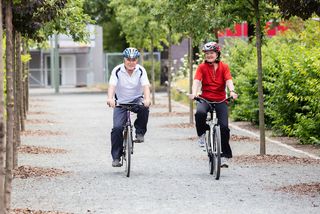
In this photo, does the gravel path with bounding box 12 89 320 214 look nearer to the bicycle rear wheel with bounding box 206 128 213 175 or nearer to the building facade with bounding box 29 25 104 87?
the bicycle rear wheel with bounding box 206 128 213 175

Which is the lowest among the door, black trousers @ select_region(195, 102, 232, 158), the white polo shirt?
the door

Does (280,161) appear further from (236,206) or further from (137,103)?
(236,206)

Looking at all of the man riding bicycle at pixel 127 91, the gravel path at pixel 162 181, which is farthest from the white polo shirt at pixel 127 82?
the gravel path at pixel 162 181

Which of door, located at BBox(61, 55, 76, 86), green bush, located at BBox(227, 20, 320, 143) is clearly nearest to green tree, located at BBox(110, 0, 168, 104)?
green bush, located at BBox(227, 20, 320, 143)

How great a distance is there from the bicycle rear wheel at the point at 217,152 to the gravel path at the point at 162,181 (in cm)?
16

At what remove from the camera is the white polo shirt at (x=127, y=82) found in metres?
13.4

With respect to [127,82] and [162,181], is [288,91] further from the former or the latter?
[162,181]

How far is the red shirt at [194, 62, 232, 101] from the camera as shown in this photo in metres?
13.4

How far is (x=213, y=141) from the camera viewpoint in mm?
13203

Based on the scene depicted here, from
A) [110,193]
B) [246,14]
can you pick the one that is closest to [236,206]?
[110,193]

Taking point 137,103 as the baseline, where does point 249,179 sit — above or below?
below

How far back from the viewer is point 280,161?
14992mm

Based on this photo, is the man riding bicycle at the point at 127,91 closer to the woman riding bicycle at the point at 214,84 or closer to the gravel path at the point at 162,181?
the gravel path at the point at 162,181

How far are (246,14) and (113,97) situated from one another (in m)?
3.29
